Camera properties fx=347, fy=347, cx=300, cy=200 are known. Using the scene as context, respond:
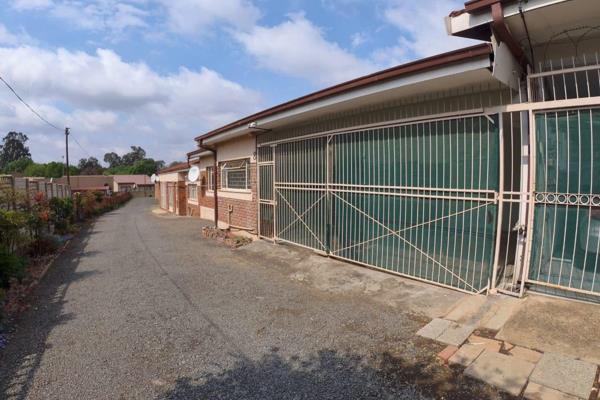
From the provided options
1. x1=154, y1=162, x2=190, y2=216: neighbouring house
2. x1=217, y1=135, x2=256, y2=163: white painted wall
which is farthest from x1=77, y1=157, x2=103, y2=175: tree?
x1=217, y1=135, x2=256, y2=163: white painted wall

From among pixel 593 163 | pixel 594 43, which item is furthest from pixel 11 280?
pixel 594 43

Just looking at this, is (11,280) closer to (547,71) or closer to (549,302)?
(549,302)

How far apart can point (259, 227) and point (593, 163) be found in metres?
7.60

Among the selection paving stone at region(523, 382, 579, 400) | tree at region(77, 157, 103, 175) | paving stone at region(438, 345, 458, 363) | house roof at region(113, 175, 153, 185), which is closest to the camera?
paving stone at region(523, 382, 579, 400)

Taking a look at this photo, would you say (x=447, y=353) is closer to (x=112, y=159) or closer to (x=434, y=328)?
(x=434, y=328)

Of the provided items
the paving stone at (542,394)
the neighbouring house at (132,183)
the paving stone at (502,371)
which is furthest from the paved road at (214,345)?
the neighbouring house at (132,183)

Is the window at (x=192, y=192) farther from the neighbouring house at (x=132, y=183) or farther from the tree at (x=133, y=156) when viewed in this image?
the tree at (x=133, y=156)

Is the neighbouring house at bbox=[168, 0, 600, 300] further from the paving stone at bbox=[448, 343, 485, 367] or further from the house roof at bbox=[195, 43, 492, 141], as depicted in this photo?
the paving stone at bbox=[448, 343, 485, 367]

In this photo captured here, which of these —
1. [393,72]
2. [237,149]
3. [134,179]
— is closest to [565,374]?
[393,72]

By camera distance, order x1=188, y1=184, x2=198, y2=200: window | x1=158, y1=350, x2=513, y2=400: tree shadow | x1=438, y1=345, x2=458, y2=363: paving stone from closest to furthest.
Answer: x1=158, y1=350, x2=513, y2=400: tree shadow < x1=438, y1=345, x2=458, y2=363: paving stone < x1=188, y1=184, x2=198, y2=200: window

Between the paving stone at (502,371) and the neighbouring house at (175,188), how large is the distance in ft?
59.9

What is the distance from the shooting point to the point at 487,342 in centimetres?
335

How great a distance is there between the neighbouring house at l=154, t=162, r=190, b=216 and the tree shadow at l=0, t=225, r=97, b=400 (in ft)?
43.1

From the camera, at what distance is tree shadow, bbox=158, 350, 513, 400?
2.80 m
